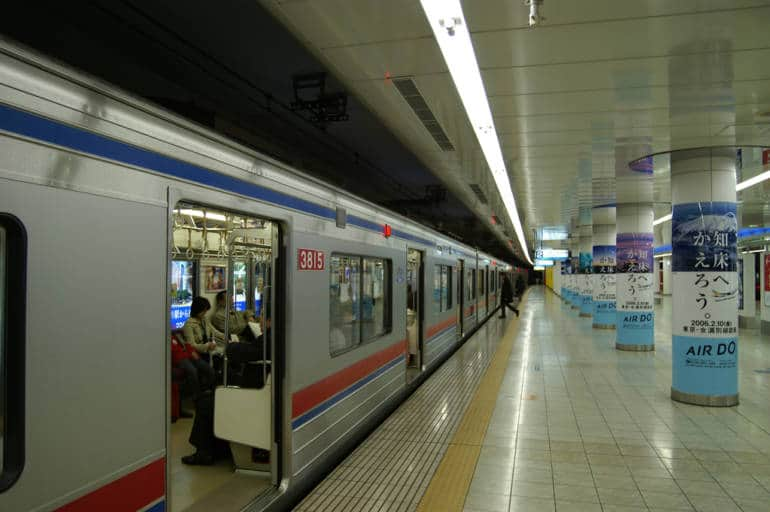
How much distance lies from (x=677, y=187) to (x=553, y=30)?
418 centimetres

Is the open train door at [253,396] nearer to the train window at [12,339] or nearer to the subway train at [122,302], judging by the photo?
the subway train at [122,302]

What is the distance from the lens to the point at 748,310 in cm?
1539

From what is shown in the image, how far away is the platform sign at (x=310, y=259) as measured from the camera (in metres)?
3.86

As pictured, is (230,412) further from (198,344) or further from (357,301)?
(198,344)

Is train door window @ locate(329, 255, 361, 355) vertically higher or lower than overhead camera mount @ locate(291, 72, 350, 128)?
lower

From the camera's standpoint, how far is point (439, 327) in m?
9.30

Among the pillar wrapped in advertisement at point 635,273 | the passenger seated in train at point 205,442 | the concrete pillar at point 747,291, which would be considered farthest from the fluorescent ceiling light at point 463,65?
the concrete pillar at point 747,291

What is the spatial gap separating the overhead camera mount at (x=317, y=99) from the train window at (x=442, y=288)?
3032 mm

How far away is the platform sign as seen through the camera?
3863mm

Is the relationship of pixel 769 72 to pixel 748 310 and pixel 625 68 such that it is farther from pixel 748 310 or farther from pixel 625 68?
pixel 748 310

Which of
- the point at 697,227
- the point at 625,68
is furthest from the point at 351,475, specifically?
the point at 697,227

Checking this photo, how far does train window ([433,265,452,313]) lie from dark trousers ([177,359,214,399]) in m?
3.97

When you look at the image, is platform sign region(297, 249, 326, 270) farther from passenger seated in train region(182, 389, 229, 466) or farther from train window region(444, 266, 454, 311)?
train window region(444, 266, 454, 311)

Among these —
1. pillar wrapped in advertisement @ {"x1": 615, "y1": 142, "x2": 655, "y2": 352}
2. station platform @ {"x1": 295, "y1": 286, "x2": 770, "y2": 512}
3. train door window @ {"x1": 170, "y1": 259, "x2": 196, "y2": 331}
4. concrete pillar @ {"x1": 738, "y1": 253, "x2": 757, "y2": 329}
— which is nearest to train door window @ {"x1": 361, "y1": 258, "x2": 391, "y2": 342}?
station platform @ {"x1": 295, "y1": 286, "x2": 770, "y2": 512}
